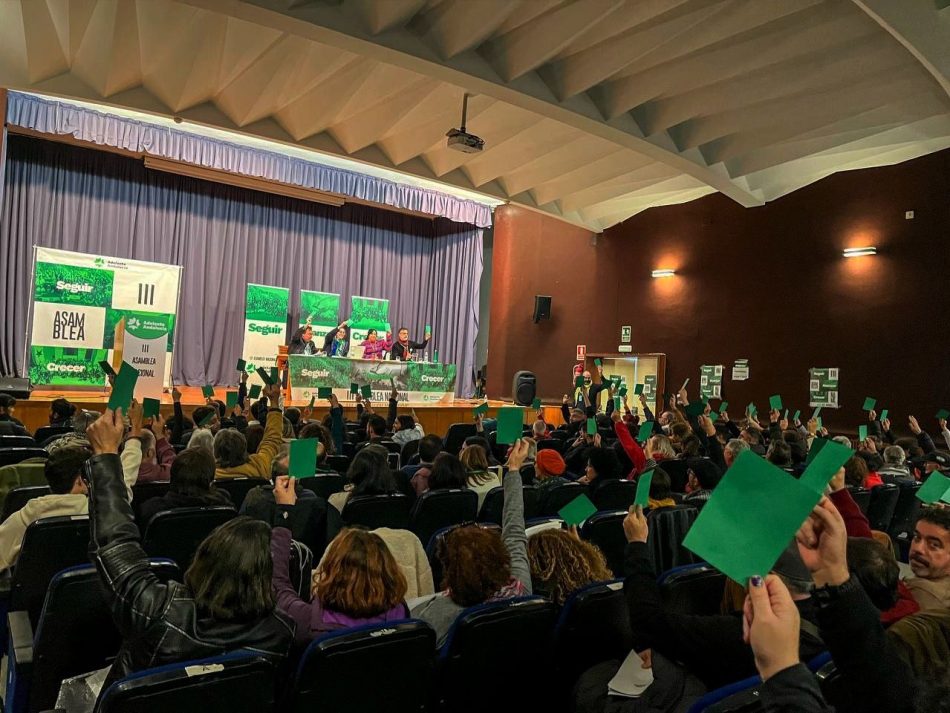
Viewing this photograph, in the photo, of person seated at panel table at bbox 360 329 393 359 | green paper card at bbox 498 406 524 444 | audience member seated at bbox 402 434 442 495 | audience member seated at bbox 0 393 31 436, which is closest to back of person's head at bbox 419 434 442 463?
audience member seated at bbox 402 434 442 495

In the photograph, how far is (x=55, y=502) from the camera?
2.62 m

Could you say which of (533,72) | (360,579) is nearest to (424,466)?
(360,579)

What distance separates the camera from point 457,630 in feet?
6.06

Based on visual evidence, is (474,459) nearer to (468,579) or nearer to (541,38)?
(468,579)

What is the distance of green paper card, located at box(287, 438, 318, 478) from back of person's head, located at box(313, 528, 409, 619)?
575 mm

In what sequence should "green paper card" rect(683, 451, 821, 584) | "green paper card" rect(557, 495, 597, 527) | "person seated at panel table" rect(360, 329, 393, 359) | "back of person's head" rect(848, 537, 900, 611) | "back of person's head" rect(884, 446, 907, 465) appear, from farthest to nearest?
"person seated at panel table" rect(360, 329, 393, 359) < "back of person's head" rect(884, 446, 907, 465) < "green paper card" rect(557, 495, 597, 527) < "back of person's head" rect(848, 537, 900, 611) < "green paper card" rect(683, 451, 821, 584)

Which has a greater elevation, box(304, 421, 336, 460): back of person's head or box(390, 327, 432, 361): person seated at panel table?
box(390, 327, 432, 361): person seated at panel table

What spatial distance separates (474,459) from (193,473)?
1.89 meters

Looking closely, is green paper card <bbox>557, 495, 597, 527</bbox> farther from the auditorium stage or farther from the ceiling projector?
the auditorium stage

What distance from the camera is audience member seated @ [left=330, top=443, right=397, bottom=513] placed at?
362cm

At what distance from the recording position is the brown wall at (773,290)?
8.88 m

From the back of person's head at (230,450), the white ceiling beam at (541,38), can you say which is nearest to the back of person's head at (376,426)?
the back of person's head at (230,450)

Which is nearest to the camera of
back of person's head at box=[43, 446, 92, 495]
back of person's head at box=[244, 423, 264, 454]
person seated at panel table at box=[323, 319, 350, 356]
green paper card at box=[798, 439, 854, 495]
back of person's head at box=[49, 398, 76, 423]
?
green paper card at box=[798, 439, 854, 495]

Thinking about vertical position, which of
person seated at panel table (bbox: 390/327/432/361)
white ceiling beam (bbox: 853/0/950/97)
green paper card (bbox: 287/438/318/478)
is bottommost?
green paper card (bbox: 287/438/318/478)
